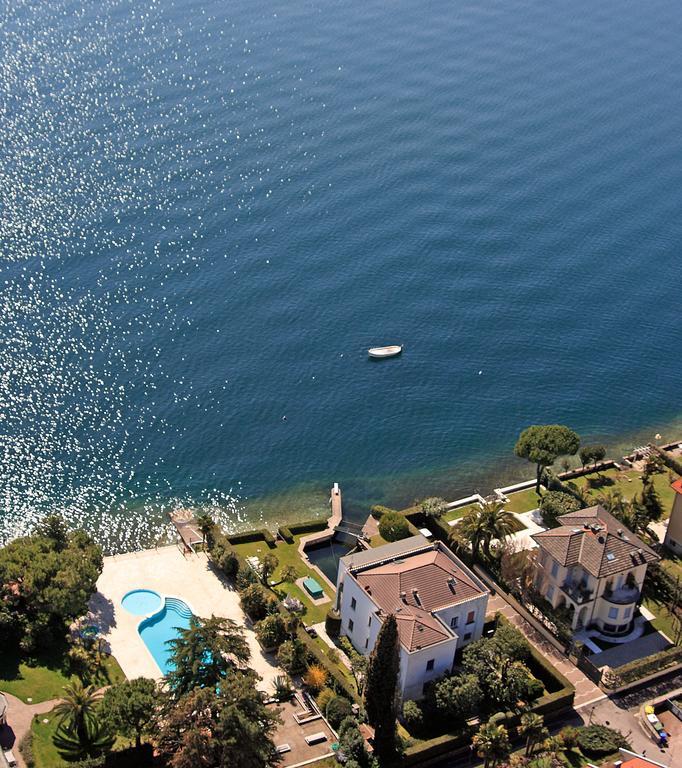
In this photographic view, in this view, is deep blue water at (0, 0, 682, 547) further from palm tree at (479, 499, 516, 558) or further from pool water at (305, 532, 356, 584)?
palm tree at (479, 499, 516, 558)

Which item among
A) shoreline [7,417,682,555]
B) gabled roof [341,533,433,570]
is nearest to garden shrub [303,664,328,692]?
gabled roof [341,533,433,570]

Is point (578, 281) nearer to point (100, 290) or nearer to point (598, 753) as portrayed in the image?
point (100, 290)

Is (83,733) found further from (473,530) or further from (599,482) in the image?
(599,482)

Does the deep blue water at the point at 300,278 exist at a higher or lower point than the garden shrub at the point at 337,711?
higher

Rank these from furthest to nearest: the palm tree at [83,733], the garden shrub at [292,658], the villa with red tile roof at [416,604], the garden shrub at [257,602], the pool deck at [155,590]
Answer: the garden shrub at [257,602]
the pool deck at [155,590]
the garden shrub at [292,658]
the villa with red tile roof at [416,604]
the palm tree at [83,733]

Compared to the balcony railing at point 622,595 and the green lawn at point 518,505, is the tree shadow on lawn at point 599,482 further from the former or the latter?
the balcony railing at point 622,595

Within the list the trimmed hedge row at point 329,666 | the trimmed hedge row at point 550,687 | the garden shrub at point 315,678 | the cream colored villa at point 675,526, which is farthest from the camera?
the cream colored villa at point 675,526

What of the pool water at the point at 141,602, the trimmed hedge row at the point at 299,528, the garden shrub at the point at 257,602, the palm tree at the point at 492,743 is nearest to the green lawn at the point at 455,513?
the trimmed hedge row at the point at 299,528
